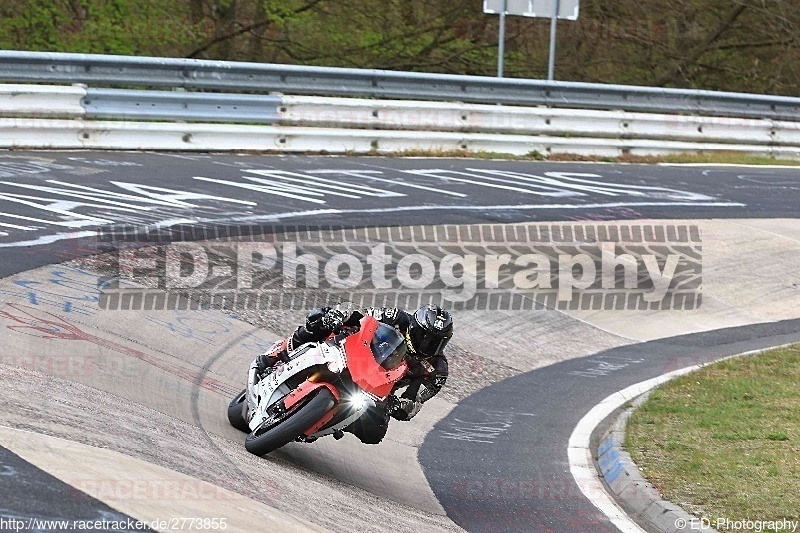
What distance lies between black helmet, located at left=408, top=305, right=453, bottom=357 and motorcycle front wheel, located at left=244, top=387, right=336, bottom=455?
78 centimetres

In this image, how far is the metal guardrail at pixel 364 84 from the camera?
58.4 ft

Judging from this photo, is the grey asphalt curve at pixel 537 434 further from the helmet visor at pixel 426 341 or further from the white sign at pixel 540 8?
the white sign at pixel 540 8

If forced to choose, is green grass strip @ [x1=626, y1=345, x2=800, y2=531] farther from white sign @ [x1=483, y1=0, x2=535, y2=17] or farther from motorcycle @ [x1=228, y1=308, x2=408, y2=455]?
white sign @ [x1=483, y1=0, x2=535, y2=17]

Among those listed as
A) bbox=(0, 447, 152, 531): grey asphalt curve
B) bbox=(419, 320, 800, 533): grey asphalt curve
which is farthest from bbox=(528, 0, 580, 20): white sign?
bbox=(0, 447, 152, 531): grey asphalt curve

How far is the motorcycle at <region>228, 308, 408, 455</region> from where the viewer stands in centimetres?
716

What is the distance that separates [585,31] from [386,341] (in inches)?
935

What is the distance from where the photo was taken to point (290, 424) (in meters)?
7.13

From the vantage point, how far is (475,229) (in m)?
15.0

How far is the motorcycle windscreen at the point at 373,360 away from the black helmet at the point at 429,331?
14 cm

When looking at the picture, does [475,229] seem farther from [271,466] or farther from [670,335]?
[271,466]

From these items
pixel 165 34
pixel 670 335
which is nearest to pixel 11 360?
pixel 670 335

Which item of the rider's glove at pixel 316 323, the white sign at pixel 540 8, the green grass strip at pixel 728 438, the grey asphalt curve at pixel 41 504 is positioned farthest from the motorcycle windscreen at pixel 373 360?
the white sign at pixel 540 8

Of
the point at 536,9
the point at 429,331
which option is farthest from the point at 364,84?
the point at 429,331

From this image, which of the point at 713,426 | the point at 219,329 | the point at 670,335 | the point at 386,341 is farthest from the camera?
the point at 670,335
